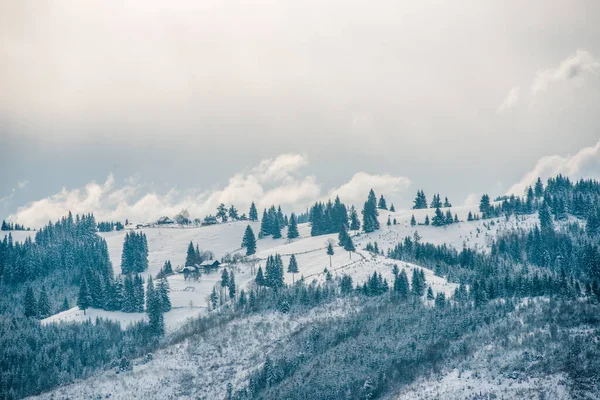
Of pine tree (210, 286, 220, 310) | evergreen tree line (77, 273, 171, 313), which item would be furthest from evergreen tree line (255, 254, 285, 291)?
evergreen tree line (77, 273, 171, 313)

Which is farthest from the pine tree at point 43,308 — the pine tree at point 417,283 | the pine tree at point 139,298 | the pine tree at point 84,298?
the pine tree at point 417,283

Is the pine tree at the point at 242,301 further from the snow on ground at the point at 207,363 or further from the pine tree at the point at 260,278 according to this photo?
the pine tree at the point at 260,278

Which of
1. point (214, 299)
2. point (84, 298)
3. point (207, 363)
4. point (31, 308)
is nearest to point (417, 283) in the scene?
point (207, 363)

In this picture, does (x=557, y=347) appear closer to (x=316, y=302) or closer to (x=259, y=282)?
(x=316, y=302)

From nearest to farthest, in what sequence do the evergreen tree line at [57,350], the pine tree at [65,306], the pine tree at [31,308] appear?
the evergreen tree line at [57,350]
the pine tree at [31,308]
the pine tree at [65,306]

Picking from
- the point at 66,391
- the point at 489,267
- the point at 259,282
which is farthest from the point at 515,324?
the point at 66,391

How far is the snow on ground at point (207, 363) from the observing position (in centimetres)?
13088

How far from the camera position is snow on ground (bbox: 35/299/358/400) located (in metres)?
131

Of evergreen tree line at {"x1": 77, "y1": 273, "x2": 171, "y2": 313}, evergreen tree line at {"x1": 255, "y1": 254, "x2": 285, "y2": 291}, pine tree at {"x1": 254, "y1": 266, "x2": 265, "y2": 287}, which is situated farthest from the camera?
evergreen tree line at {"x1": 77, "y1": 273, "x2": 171, "y2": 313}

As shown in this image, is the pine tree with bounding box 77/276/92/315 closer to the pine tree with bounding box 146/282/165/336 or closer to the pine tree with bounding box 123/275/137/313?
the pine tree with bounding box 123/275/137/313

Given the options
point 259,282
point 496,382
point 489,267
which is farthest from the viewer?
point 259,282

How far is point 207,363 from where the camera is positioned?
140 metres

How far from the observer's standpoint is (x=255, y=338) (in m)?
144

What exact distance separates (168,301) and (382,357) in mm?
70527
